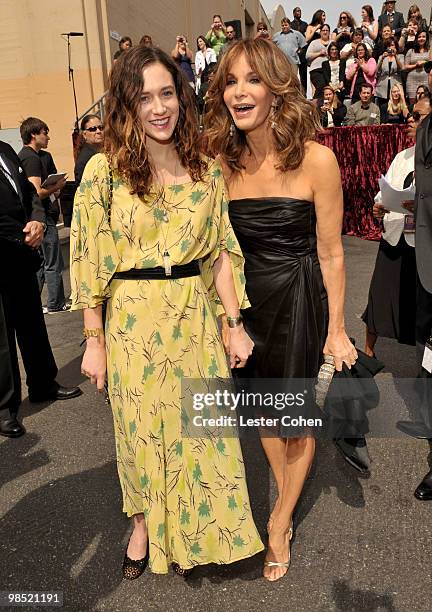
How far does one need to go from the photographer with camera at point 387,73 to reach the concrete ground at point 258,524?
30.5 ft

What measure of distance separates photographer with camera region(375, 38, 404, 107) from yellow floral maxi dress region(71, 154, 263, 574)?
10.1 m

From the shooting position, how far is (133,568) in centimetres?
236

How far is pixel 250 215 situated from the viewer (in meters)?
2.20

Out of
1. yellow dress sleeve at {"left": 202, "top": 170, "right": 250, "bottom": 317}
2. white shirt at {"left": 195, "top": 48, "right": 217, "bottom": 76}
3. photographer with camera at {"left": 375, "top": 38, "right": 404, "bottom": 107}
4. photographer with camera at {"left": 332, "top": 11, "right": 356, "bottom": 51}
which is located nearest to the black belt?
yellow dress sleeve at {"left": 202, "top": 170, "right": 250, "bottom": 317}

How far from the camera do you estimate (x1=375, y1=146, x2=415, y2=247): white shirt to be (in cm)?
380

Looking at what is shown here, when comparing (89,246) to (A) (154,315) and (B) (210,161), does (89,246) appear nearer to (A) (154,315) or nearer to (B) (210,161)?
(A) (154,315)

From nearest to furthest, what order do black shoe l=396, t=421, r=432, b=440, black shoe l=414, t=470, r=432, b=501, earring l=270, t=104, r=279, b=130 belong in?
earring l=270, t=104, r=279, b=130 → black shoe l=414, t=470, r=432, b=501 → black shoe l=396, t=421, r=432, b=440

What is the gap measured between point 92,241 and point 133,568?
142cm

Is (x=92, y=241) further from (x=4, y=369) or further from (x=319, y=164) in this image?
(x=4, y=369)

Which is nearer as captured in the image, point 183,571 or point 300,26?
point 183,571

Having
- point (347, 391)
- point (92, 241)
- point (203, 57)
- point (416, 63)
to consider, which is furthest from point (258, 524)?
point (203, 57)

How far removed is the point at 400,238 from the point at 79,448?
2597 millimetres

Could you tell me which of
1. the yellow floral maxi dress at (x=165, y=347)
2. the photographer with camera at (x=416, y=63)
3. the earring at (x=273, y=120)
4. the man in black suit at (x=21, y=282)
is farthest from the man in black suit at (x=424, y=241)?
the photographer with camera at (x=416, y=63)

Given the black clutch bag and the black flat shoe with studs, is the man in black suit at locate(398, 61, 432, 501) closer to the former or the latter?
the black clutch bag
